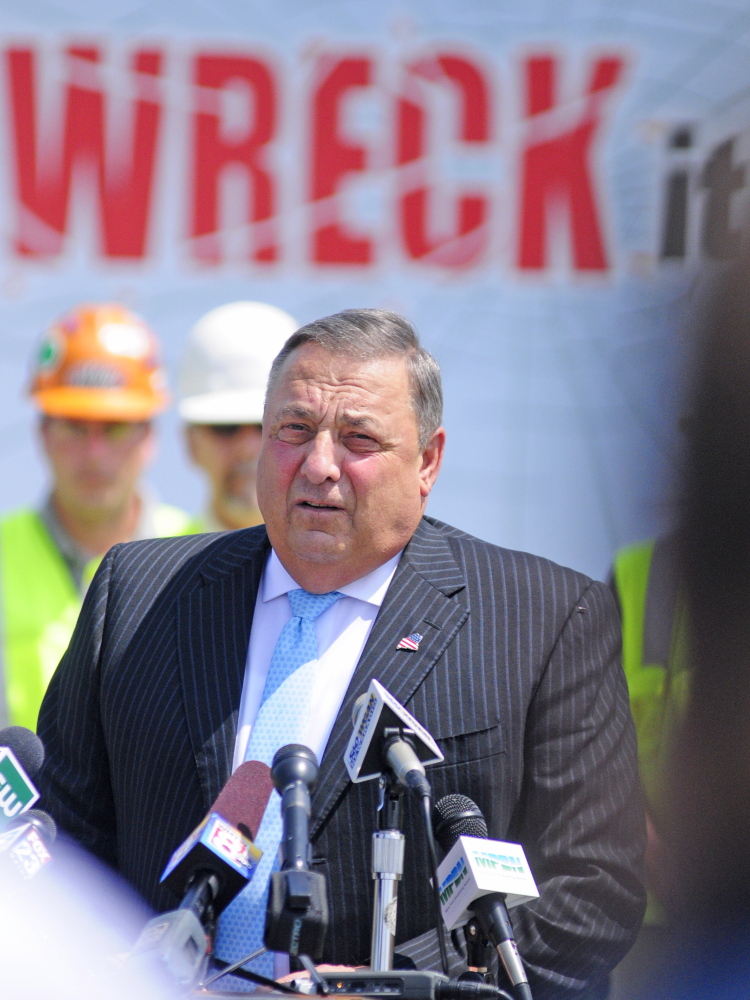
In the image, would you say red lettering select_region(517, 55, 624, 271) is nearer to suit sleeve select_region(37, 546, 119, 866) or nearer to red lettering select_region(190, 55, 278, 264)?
red lettering select_region(190, 55, 278, 264)

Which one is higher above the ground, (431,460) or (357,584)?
(431,460)

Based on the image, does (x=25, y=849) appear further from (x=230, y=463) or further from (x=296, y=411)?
(x=230, y=463)

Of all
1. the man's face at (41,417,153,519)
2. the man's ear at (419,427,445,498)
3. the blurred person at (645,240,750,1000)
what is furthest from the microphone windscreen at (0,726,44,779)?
the man's face at (41,417,153,519)

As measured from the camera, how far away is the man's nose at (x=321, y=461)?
108 inches

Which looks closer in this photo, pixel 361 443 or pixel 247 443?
pixel 361 443

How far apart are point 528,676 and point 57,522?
291 centimetres

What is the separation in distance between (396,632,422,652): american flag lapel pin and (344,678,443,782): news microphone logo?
1.98 feet

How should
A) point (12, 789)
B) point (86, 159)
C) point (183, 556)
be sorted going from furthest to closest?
point (86, 159) < point (183, 556) < point (12, 789)

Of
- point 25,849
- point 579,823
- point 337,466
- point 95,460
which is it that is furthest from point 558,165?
point 25,849

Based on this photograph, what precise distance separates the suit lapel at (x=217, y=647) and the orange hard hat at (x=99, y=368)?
2.40 m

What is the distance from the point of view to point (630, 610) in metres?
3.88

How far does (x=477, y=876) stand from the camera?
6.68 ft

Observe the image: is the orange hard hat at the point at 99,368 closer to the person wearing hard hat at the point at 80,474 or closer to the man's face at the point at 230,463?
the person wearing hard hat at the point at 80,474

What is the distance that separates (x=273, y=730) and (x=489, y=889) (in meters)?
0.74
